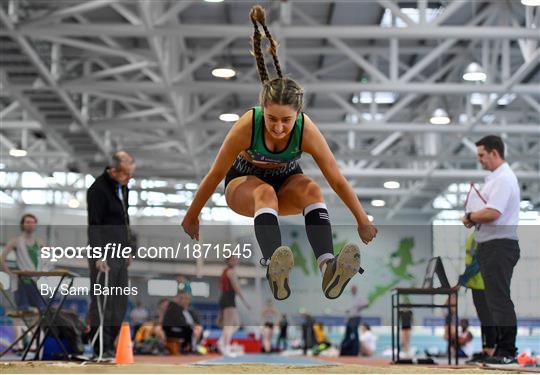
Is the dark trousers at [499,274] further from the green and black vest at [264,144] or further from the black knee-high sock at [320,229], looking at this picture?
the green and black vest at [264,144]

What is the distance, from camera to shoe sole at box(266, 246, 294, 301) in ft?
17.4

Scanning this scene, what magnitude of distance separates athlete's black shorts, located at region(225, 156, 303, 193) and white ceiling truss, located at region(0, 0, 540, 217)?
7.60m

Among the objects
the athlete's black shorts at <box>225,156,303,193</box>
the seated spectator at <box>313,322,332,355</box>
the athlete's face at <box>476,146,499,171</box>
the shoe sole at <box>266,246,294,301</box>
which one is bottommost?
the seated spectator at <box>313,322,332,355</box>

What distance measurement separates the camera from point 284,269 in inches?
212

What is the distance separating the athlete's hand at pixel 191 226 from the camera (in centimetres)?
589

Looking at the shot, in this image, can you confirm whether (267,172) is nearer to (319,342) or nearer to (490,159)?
(490,159)

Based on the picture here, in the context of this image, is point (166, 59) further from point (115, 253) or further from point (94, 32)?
point (115, 253)

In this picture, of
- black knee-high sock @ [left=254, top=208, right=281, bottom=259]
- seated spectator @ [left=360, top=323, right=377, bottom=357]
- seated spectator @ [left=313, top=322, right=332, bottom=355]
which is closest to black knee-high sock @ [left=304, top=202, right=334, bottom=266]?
black knee-high sock @ [left=254, top=208, right=281, bottom=259]

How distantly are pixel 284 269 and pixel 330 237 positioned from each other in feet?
1.61

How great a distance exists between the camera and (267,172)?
5.67 meters

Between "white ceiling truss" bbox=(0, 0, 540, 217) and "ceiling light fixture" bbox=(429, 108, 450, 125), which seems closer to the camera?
"white ceiling truss" bbox=(0, 0, 540, 217)

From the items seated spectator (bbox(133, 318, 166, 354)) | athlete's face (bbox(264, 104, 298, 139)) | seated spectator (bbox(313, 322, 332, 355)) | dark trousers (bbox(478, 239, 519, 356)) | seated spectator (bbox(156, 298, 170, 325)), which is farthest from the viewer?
seated spectator (bbox(313, 322, 332, 355))

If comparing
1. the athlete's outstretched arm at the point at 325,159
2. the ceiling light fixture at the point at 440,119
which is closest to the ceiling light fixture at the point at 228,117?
the ceiling light fixture at the point at 440,119

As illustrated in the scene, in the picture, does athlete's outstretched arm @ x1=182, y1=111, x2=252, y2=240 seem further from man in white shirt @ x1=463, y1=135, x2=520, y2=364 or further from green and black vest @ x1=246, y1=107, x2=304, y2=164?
man in white shirt @ x1=463, y1=135, x2=520, y2=364
